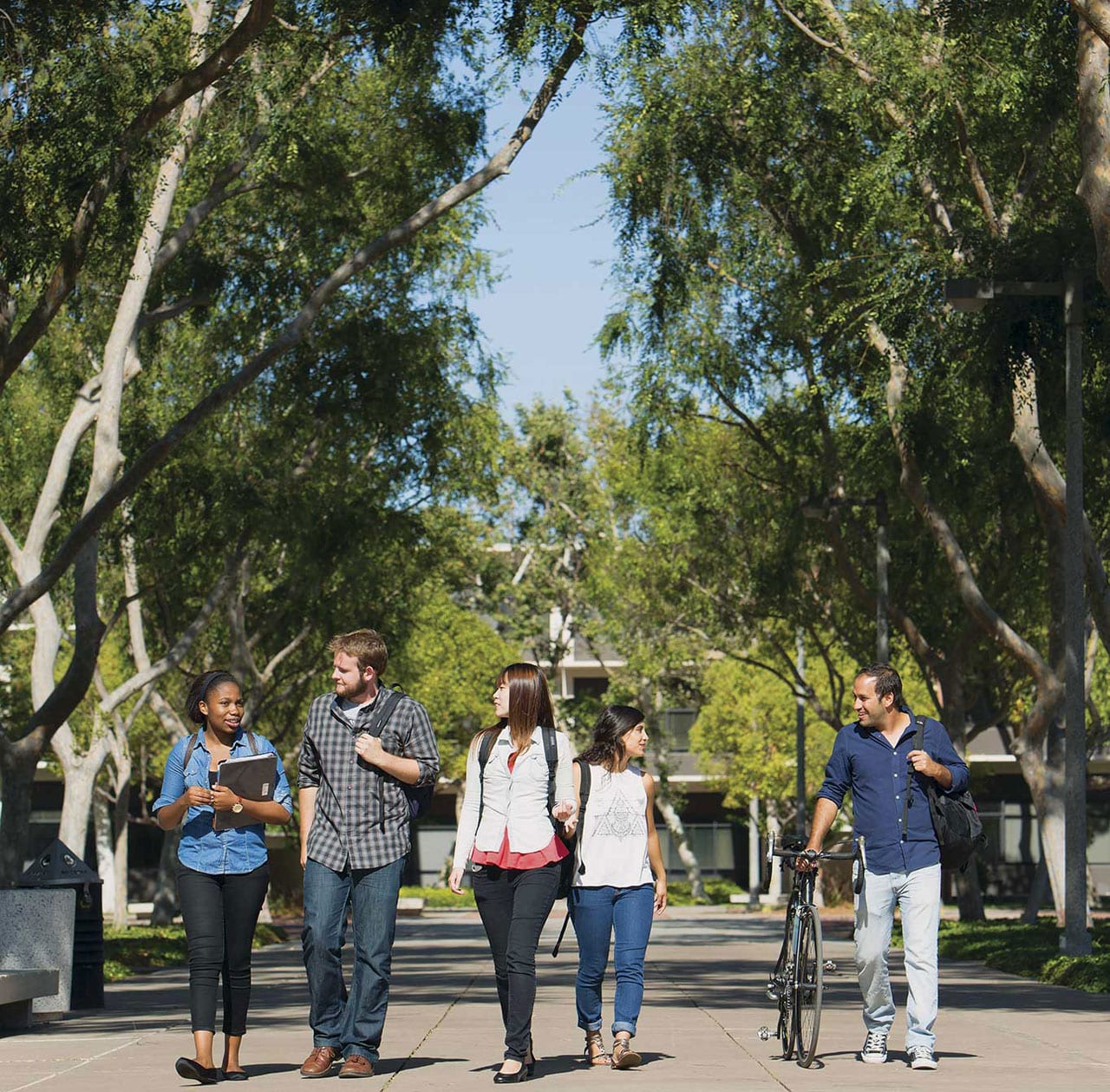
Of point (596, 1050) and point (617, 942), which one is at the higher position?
point (617, 942)

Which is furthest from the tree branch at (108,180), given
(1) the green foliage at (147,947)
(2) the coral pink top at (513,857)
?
(2) the coral pink top at (513,857)

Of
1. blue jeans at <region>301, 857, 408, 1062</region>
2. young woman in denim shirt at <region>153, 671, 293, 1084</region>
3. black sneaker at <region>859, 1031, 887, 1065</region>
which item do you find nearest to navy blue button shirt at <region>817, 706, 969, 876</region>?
black sneaker at <region>859, 1031, 887, 1065</region>

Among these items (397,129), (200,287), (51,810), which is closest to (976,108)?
(397,129)

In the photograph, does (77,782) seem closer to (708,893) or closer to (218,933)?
(218,933)

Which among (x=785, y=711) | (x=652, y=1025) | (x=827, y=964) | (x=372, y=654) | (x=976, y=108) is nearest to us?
(x=372, y=654)

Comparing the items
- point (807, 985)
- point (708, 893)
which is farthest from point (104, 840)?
point (807, 985)

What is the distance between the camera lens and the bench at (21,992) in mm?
12594

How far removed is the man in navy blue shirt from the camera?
10602 millimetres

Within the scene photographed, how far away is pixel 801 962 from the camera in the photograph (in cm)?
1036

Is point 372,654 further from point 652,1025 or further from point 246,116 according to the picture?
point 246,116

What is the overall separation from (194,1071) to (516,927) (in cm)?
160

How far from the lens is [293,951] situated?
27.2 m

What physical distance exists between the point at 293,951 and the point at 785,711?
29473 millimetres

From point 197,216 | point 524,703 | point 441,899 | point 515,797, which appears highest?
point 197,216
